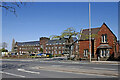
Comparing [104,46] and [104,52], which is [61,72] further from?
[104,46]

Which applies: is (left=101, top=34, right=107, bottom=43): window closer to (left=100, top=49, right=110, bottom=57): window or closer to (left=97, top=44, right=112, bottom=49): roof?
(left=97, top=44, right=112, bottom=49): roof

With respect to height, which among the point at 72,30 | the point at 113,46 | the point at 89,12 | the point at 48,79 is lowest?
the point at 48,79

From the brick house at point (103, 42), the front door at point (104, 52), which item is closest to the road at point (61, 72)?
the front door at point (104, 52)

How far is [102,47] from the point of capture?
3738 cm

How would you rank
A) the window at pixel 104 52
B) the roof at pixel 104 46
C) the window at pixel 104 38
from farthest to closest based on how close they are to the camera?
the window at pixel 104 38, the window at pixel 104 52, the roof at pixel 104 46

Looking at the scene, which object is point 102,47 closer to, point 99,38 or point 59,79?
point 99,38

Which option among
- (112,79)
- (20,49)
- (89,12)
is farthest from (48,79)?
(20,49)

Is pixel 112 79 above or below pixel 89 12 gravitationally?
below

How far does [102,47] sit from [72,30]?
893 cm

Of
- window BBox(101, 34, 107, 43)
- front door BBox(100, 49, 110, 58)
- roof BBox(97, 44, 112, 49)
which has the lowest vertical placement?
front door BBox(100, 49, 110, 58)

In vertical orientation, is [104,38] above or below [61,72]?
above

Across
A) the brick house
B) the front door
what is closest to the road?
the front door

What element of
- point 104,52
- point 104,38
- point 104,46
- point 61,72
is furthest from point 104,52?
point 61,72

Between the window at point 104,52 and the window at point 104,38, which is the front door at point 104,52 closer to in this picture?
the window at point 104,52
